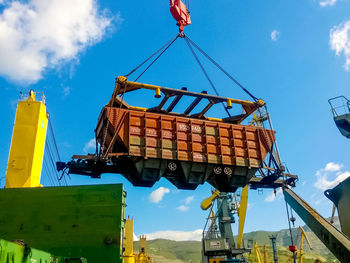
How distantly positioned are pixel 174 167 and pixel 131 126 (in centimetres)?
231

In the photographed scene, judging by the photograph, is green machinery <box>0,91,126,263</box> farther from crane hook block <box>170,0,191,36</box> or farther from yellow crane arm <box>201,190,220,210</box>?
yellow crane arm <box>201,190,220,210</box>

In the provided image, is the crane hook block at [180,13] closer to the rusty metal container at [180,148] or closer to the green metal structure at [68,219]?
the rusty metal container at [180,148]

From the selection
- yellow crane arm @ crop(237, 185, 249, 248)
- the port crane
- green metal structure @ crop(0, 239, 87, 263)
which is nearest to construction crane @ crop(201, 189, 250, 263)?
yellow crane arm @ crop(237, 185, 249, 248)

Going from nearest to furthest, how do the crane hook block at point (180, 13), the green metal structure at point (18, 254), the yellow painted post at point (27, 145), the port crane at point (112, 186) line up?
the green metal structure at point (18, 254), the port crane at point (112, 186), the yellow painted post at point (27, 145), the crane hook block at point (180, 13)

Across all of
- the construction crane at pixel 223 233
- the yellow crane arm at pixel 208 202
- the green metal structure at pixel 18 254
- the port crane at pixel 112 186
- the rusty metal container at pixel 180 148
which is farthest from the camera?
the yellow crane arm at pixel 208 202

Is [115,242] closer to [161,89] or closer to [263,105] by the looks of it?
[161,89]

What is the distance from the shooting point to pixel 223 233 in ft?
93.1

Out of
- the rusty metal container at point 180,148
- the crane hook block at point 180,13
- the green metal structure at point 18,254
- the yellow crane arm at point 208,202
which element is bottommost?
the green metal structure at point 18,254

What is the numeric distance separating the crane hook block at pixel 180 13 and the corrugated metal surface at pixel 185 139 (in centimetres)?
451

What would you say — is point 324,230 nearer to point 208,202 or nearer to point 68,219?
point 68,219

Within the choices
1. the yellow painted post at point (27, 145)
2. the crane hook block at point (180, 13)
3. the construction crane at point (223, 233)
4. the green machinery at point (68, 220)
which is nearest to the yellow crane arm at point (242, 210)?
the construction crane at point (223, 233)

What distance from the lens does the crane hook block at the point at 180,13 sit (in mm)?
13945

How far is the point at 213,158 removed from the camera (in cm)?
1310

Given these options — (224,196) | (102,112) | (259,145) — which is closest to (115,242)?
(102,112)
